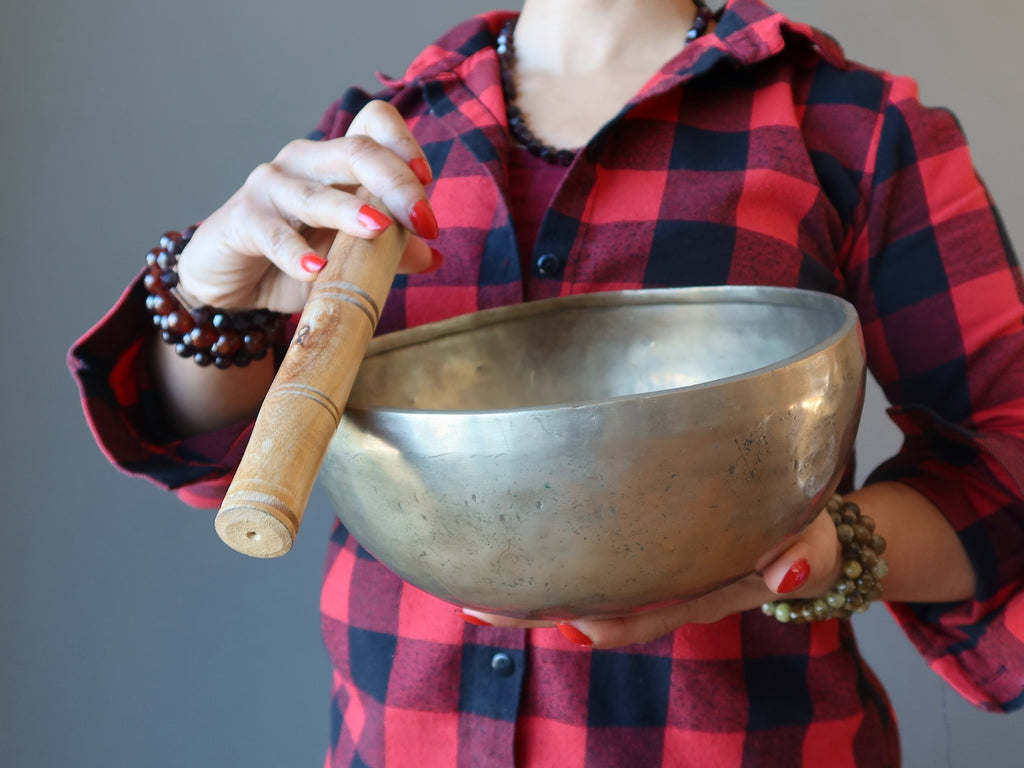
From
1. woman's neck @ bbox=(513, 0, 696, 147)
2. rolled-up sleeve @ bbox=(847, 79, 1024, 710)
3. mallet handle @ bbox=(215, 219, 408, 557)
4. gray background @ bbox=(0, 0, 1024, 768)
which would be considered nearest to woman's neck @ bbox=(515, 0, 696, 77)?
woman's neck @ bbox=(513, 0, 696, 147)

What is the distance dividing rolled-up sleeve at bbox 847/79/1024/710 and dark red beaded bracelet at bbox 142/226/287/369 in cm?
39

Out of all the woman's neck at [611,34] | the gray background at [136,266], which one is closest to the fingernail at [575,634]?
the woman's neck at [611,34]

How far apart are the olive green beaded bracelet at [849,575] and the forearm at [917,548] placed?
34 mm

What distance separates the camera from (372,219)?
0.41 m

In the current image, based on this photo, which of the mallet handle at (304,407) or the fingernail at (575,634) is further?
the fingernail at (575,634)

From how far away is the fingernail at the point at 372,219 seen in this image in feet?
1.33

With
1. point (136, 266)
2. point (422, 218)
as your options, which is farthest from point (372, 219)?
point (136, 266)

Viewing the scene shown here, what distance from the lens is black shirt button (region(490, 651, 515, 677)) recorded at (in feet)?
1.94

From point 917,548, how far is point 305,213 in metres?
0.42

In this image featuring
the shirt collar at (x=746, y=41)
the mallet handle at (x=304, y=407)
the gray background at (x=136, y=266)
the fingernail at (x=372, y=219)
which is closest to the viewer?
the mallet handle at (x=304, y=407)

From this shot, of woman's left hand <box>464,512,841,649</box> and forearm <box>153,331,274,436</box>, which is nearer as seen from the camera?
woman's left hand <box>464,512,841,649</box>

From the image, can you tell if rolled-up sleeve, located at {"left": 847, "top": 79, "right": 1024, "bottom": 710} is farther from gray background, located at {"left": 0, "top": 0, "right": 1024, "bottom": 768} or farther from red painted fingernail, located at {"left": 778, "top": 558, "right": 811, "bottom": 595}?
gray background, located at {"left": 0, "top": 0, "right": 1024, "bottom": 768}

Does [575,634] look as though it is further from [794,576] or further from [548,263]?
[548,263]

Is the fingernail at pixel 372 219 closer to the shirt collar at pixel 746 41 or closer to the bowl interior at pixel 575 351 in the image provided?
the bowl interior at pixel 575 351
